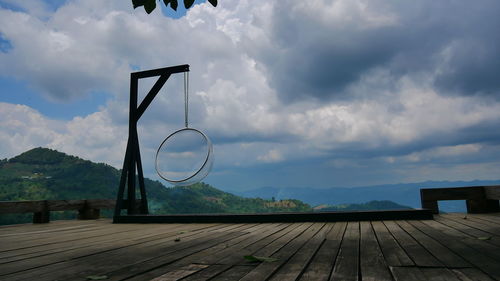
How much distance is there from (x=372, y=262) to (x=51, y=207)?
7034 millimetres

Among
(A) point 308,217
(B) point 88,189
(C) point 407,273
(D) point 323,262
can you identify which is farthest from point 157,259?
(B) point 88,189

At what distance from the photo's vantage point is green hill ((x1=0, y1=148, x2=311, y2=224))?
150ft

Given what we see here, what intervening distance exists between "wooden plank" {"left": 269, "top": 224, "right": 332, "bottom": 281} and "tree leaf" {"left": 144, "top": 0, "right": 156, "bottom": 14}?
6.37ft

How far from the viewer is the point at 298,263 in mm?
2281

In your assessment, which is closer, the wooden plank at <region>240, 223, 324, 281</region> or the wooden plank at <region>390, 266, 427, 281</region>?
the wooden plank at <region>390, 266, 427, 281</region>

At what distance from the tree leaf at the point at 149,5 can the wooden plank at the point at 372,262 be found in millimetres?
2194

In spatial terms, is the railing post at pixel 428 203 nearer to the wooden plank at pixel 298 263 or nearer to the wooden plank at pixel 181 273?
the wooden plank at pixel 298 263

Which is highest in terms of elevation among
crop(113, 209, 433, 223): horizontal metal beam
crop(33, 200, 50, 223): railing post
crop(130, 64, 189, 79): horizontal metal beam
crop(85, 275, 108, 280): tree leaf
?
crop(130, 64, 189, 79): horizontal metal beam

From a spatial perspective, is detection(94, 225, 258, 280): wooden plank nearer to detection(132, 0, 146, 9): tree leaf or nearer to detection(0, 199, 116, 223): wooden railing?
detection(132, 0, 146, 9): tree leaf

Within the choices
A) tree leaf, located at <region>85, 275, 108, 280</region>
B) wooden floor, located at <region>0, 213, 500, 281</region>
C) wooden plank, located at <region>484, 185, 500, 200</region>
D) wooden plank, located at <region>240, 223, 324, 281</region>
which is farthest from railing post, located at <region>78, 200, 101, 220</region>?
wooden plank, located at <region>484, 185, 500, 200</region>

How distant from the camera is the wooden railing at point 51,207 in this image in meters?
6.78

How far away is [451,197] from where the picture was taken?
6.71 m

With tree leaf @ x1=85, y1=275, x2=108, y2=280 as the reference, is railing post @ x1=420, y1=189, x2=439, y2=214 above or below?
above

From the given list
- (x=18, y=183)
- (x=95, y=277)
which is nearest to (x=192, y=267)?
(x=95, y=277)
